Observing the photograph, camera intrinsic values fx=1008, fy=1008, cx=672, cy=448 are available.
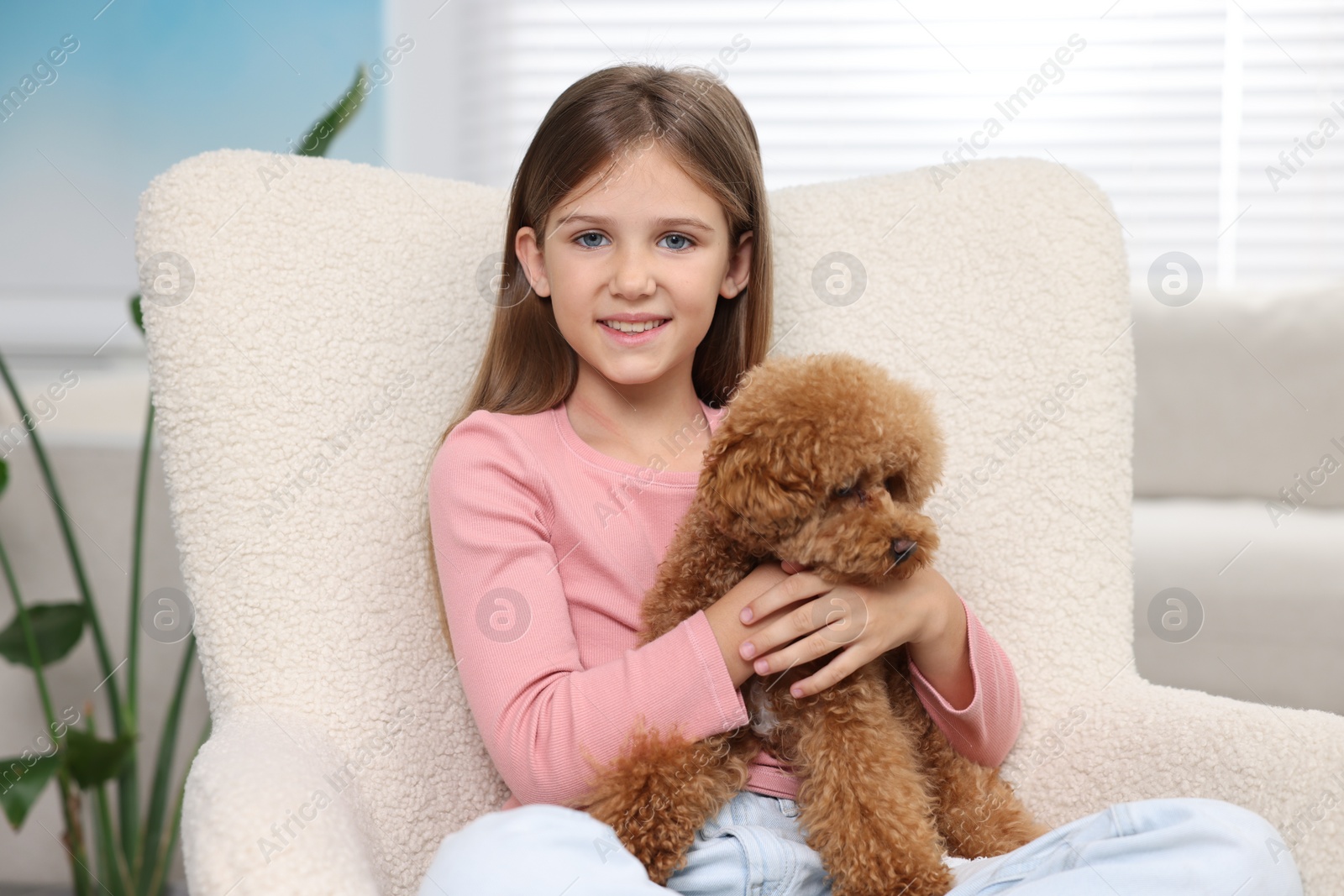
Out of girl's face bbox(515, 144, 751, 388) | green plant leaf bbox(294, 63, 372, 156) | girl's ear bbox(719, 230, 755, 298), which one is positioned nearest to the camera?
girl's face bbox(515, 144, 751, 388)

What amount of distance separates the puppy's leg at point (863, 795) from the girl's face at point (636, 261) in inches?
15.0

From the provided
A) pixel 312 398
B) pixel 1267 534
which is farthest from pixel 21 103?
pixel 1267 534

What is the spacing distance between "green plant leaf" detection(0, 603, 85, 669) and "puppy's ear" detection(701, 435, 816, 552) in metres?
1.30

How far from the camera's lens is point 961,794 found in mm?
911

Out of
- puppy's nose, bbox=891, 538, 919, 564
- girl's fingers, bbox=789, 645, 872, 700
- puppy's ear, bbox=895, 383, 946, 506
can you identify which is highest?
puppy's ear, bbox=895, 383, 946, 506

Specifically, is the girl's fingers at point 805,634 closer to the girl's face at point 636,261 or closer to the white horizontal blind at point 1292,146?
the girl's face at point 636,261

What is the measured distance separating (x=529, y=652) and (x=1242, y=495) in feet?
5.65

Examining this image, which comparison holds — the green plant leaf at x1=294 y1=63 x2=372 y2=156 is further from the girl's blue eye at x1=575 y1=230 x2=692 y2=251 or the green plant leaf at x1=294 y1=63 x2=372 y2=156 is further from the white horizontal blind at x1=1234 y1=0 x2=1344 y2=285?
the white horizontal blind at x1=1234 y1=0 x2=1344 y2=285

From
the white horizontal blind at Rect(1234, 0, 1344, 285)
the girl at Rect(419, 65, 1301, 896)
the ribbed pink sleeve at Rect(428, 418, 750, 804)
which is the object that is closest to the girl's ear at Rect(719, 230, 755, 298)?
the girl at Rect(419, 65, 1301, 896)

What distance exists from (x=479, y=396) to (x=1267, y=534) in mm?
1505

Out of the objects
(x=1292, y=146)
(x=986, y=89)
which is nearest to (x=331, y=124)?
(x=986, y=89)

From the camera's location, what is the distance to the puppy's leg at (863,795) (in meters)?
0.75

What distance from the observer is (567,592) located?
3.27 ft

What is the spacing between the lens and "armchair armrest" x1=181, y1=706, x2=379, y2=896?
677 millimetres
